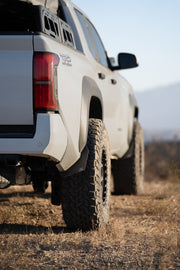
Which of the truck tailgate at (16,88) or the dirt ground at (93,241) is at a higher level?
the truck tailgate at (16,88)

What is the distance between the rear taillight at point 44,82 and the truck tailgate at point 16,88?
4 cm

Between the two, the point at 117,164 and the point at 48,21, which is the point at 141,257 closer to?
the point at 48,21

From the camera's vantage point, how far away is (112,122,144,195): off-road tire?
7.74m

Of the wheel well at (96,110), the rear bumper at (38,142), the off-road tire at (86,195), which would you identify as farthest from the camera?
the wheel well at (96,110)

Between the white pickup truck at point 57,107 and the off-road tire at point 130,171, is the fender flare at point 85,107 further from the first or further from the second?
the off-road tire at point 130,171

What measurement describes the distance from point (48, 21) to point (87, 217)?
1603 mm

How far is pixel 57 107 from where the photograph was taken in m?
3.85

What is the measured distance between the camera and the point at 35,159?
409 cm

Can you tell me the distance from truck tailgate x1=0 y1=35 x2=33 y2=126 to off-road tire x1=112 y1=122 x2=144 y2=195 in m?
4.09

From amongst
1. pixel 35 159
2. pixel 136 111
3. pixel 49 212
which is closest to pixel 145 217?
pixel 49 212

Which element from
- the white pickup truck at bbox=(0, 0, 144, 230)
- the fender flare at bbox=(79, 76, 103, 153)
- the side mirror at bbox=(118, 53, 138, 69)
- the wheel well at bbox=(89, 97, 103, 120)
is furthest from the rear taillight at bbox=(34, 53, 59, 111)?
the side mirror at bbox=(118, 53, 138, 69)

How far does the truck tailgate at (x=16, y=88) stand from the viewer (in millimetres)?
3693

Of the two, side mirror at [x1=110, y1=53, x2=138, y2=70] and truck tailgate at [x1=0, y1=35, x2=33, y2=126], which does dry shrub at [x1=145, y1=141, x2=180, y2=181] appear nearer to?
side mirror at [x1=110, y1=53, x2=138, y2=70]

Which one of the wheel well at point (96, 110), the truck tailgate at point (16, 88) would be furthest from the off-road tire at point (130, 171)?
the truck tailgate at point (16, 88)
